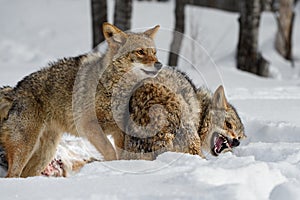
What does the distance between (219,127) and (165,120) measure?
35.3 inches

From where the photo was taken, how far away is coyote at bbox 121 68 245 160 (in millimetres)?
4676

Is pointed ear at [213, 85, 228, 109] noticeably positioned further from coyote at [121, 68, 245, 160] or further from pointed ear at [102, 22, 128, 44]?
pointed ear at [102, 22, 128, 44]

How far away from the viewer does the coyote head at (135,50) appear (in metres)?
4.97

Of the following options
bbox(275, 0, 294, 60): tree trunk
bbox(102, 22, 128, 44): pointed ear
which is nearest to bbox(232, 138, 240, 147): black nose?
bbox(102, 22, 128, 44): pointed ear

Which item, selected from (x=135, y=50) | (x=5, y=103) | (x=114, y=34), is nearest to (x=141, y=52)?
(x=135, y=50)

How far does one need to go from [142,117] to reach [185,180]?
4.51 ft

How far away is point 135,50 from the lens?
5.09 metres

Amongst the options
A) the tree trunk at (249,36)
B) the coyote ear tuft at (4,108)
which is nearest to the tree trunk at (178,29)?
the tree trunk at (249,36)

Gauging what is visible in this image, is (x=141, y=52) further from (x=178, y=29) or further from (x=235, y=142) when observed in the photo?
(x=178, y=29)

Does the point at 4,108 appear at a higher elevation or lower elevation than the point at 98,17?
lower

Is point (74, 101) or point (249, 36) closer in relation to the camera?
point (74, 101)

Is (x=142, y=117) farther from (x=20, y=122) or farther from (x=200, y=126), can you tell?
(x=20, y=122)

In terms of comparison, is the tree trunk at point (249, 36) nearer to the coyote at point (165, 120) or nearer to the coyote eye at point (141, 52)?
the coyote at point (165, 120)

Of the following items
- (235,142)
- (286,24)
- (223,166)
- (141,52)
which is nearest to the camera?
(223,166)
